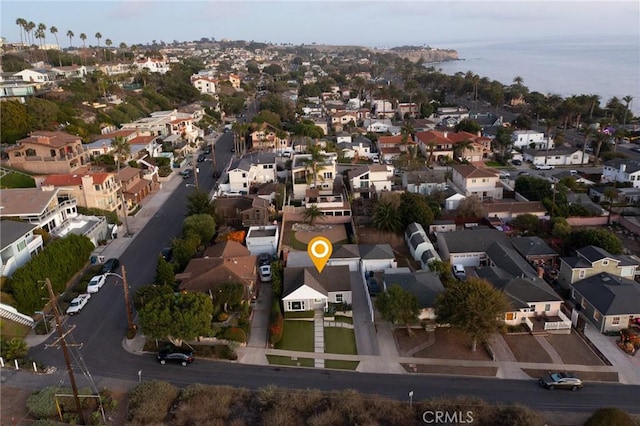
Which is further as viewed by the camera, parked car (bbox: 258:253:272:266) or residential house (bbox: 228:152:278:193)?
residential house (bbox: 228:152:278:193)

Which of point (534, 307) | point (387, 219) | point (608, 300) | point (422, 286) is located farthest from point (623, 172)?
point (422, 286)

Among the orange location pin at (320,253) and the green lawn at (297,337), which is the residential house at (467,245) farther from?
the green lawn at (297,337)

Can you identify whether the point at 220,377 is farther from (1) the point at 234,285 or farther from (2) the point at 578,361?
(2) the point at 578,361

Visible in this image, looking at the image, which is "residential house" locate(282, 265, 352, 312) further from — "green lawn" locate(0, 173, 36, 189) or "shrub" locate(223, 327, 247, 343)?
"green lawn" locate(0, 173, 36, 189)

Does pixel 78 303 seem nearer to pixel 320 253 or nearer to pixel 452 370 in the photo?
pixel 320 253

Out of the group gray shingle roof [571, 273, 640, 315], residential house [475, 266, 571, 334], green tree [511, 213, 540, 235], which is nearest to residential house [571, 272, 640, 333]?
gray shingle roof [571, 273, 640, 315]

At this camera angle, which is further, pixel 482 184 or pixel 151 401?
pixel 482 184

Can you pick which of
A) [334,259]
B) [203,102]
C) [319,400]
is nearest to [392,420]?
[319,400]
